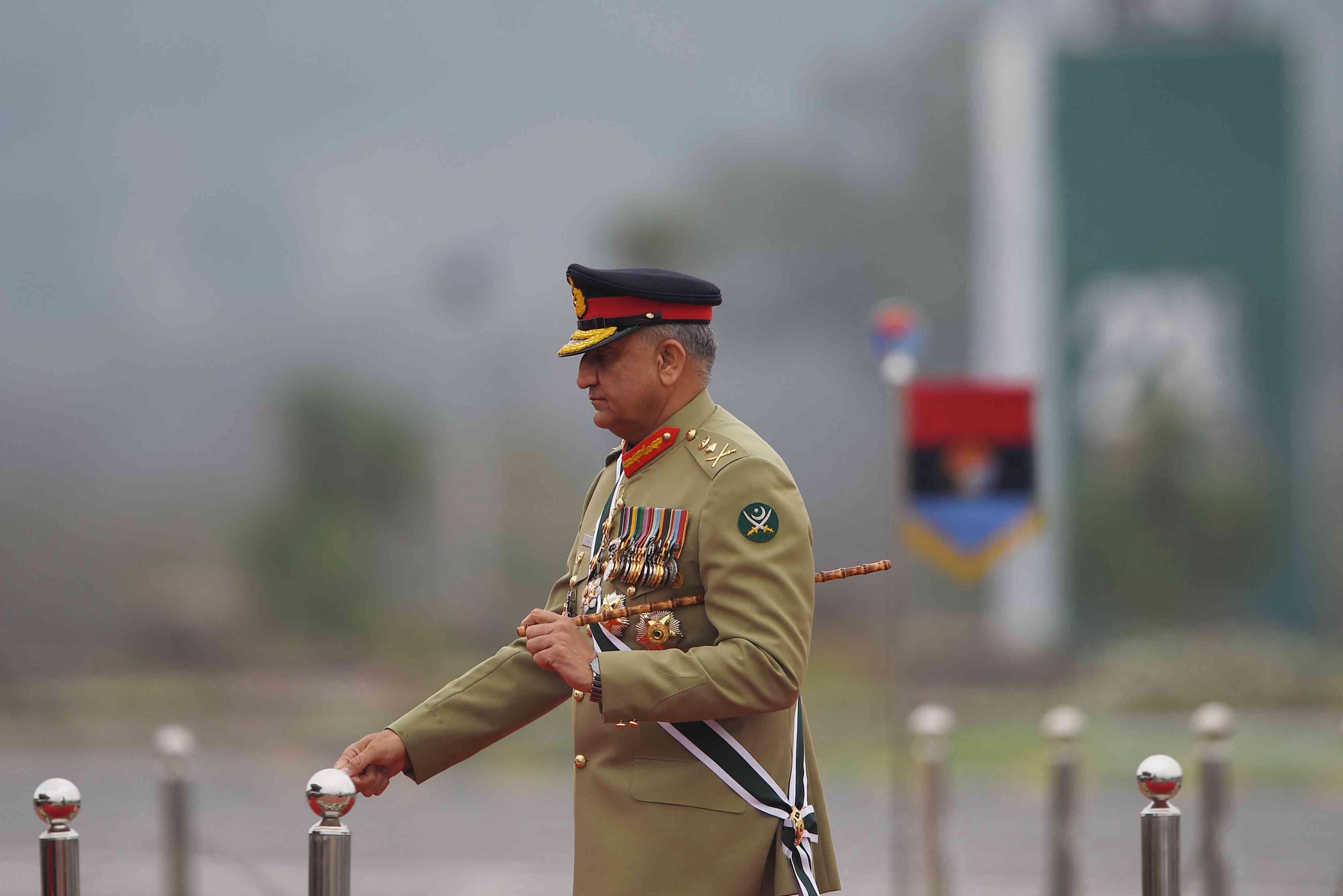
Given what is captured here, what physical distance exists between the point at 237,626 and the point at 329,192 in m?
6.13

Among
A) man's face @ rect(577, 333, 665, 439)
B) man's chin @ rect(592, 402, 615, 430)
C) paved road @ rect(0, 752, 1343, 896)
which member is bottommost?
paved road @ rect(0, 752, 1343, 896)

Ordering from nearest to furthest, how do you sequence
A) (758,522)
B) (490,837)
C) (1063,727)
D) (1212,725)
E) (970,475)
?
(758,522)
(1212,725)
(1063,727)
(970,475)
(490,837)

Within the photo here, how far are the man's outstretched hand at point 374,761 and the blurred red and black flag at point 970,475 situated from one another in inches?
194

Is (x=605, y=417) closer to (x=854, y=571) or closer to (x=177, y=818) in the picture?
(x=854, y=571)

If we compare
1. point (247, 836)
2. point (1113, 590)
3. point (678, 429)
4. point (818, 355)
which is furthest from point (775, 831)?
point (818, 355)

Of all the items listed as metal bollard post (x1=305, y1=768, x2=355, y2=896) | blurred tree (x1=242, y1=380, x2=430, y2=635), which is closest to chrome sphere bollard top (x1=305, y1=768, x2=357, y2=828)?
metal bollard post (x1=305, y1=768, x2=355, y2=896)

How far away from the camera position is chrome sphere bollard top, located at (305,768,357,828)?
3293 mm

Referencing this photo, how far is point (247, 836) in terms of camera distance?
11.0 meters

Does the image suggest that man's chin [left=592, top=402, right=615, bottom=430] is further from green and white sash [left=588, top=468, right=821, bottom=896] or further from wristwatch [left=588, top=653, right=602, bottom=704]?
wristwatch [left=588, top=653, right=602, bottom=704]

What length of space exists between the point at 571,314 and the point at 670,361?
19440mm

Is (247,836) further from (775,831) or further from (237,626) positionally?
(237,626)

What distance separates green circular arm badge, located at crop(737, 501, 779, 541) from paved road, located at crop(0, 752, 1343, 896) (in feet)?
13.0

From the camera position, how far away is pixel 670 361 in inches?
137

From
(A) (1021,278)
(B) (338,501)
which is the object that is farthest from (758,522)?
(B) (338,501)
